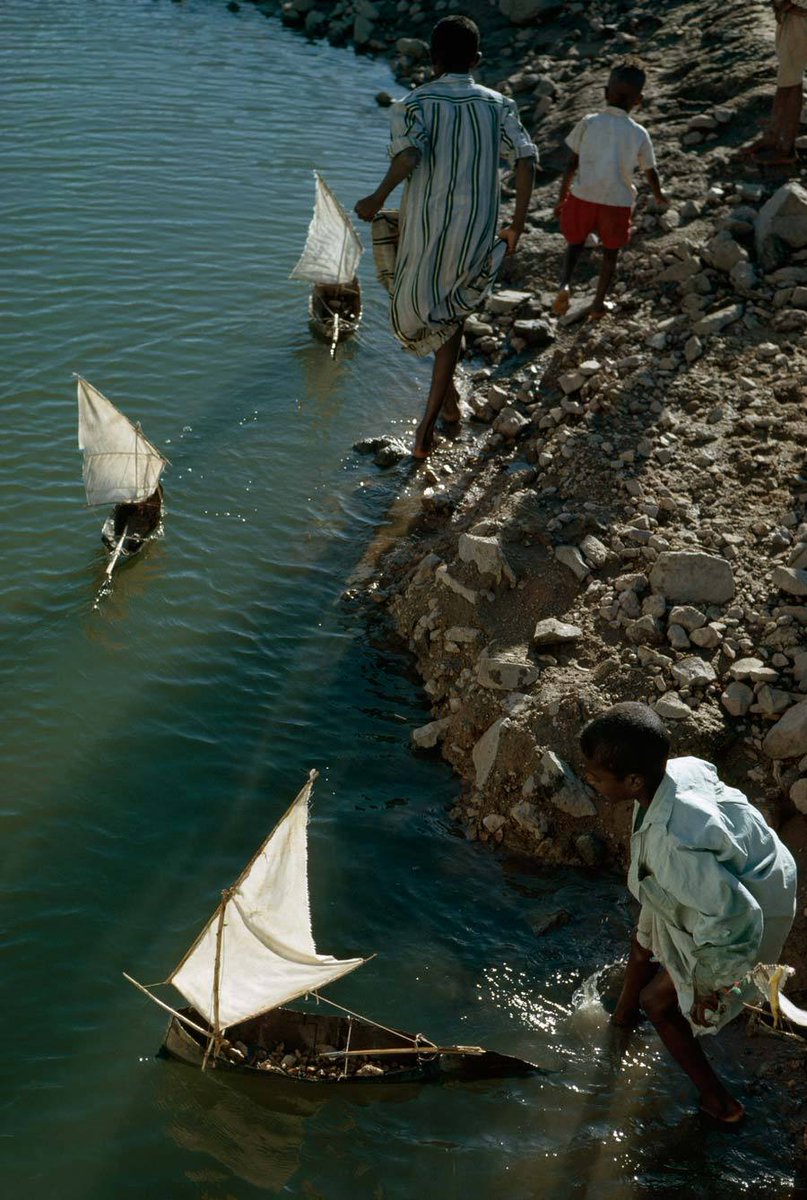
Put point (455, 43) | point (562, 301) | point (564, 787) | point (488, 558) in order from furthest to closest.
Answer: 1. point (562, 301)
2. point (455, 43)
3. point (488, 558)
4. point (564, 787)

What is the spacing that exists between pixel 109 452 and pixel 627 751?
513 centimetres

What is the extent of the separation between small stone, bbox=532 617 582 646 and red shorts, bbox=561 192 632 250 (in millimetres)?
4007

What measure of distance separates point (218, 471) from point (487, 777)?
155 inches

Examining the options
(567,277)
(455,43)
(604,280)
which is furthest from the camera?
(567,277)

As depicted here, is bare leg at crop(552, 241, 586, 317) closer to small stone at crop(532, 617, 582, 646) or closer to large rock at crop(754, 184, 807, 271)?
large rock at crop(754, 184, 807, 271)

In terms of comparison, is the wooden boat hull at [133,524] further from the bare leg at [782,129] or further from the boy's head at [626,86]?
the bare leg at [782,129]

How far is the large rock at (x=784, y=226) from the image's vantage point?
8.47 meters

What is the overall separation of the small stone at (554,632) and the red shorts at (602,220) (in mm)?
4007

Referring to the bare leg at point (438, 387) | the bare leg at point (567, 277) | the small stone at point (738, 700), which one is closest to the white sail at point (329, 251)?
the bare leg at point (567, 277)

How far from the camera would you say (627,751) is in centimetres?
376

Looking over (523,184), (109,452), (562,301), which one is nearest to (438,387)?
(523,184)

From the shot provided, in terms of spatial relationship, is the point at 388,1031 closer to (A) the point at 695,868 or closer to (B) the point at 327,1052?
(B) the point at 327,1052

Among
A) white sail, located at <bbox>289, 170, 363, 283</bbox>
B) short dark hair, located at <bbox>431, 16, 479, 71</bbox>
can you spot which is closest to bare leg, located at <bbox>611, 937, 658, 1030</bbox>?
short dark hair, located at <bbox>431, 16, 479, 71</bbox>

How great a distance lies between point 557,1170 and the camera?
4301mm
